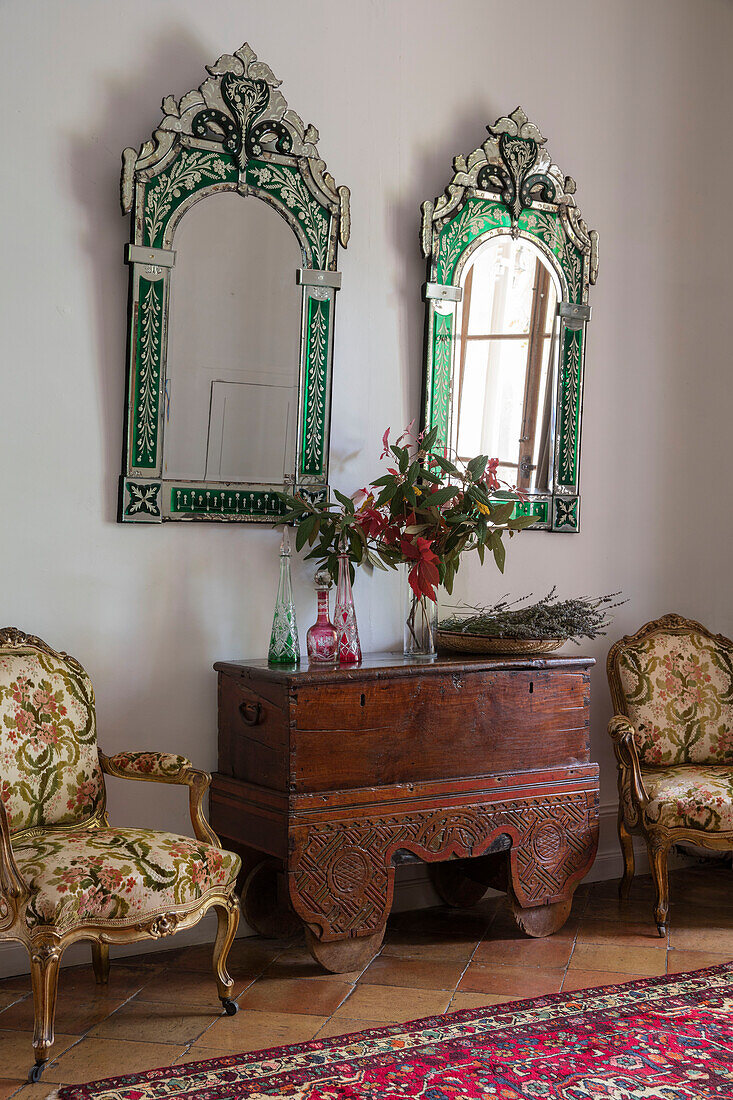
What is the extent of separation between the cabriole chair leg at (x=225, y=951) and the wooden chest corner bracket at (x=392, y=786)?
0.22 m

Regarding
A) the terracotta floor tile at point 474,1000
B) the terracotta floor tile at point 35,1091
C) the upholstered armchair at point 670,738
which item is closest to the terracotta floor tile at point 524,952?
the terracotta floor tile at point 474,1000

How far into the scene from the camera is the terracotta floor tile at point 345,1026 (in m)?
2.77

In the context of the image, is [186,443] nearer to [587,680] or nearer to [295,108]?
[295,108]

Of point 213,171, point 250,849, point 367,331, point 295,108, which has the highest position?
point 295,108

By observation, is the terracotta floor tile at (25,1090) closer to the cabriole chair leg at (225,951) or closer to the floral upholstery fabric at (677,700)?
the cabriole chair leg at (225,951)

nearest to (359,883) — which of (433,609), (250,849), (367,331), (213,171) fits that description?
(250,849)

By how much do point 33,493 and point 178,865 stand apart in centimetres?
120

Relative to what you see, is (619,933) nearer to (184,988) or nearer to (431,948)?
(431,948)

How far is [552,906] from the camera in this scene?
11.9ft

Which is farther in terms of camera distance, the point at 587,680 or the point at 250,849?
the point at 587,680

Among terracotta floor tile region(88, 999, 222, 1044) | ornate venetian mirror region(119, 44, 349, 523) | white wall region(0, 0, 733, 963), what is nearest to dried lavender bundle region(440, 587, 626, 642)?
white wall region(0, 0, 733, 963)

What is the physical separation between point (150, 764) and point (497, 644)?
1218 millimetres

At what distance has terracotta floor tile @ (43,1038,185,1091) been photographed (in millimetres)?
2525

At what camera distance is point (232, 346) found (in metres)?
3.51
